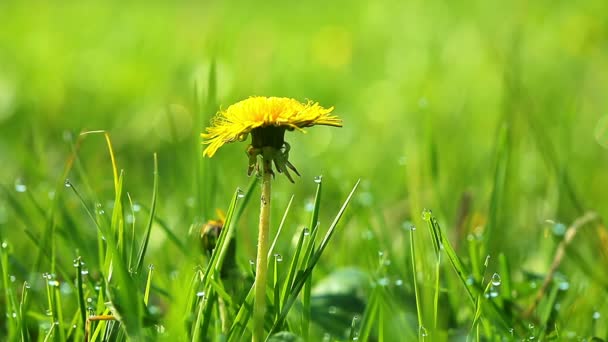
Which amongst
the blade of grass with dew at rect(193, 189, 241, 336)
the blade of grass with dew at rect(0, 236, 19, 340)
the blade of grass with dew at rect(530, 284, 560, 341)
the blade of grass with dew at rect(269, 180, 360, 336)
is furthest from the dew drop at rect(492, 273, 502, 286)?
the blade of grass with dew at rect(0, 236, 19, 340)

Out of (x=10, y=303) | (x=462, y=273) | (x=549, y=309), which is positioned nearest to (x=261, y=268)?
(x=462, y=273)

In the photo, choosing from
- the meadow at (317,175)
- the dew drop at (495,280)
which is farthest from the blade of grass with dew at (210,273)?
the dew drop at (495,280)

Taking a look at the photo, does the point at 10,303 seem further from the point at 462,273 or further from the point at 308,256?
the point at 462,273

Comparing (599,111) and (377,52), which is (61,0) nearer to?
(377,52)

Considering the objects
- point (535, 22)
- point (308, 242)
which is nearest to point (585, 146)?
point (535, 22)

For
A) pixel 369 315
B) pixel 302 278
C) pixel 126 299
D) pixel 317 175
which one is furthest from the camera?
pixel 317 175

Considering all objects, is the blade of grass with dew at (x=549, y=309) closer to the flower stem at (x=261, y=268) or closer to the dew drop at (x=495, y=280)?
the dew drop at (x=495, y=280)
